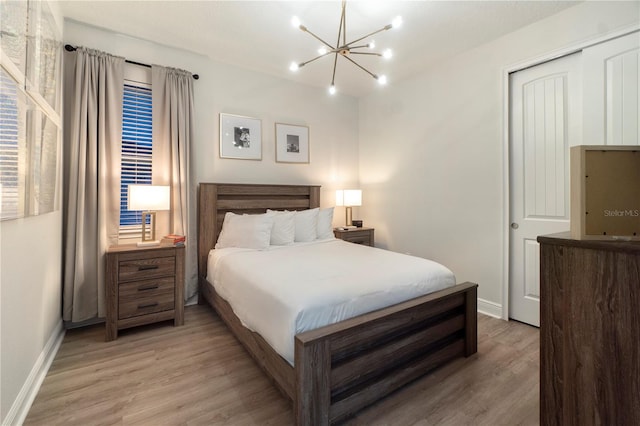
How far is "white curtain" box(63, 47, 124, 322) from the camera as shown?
2.60 meters

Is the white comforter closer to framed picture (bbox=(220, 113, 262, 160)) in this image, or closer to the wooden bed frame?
the wooden bed frame

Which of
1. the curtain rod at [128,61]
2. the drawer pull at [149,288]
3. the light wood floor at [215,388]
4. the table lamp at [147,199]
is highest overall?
the curtain rod at [128,61]

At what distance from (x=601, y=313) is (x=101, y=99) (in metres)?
3.69

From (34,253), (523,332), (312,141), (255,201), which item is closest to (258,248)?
(255,201)

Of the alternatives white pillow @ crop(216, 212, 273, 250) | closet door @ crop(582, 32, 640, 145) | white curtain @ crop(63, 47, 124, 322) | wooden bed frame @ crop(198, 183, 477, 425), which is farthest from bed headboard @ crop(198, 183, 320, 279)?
closet door @ crop(582, 32, 640, 145)

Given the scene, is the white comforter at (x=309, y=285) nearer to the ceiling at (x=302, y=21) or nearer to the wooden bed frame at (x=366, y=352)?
the wooden bed frame at (x=366, y=352)

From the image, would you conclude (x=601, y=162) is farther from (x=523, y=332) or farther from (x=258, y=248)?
(x=258, y=248)

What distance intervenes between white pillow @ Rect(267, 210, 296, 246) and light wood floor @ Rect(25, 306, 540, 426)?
1077mm

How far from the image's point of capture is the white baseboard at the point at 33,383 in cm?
151

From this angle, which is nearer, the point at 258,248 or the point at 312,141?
the point at 258,248

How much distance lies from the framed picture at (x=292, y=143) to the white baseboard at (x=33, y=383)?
2821 millimetres

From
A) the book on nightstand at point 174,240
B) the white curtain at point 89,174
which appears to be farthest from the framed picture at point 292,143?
the white curtain at point 89,174

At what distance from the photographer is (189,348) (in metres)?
2.36

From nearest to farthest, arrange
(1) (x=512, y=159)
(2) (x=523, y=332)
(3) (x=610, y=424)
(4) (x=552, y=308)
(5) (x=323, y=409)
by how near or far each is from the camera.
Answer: (3) (x=610, y=424) < (4) (x=552, y=308) < (5) (x=323, y=409) < (2) (x=523, y=332) < (1) (x=512, y=159)
